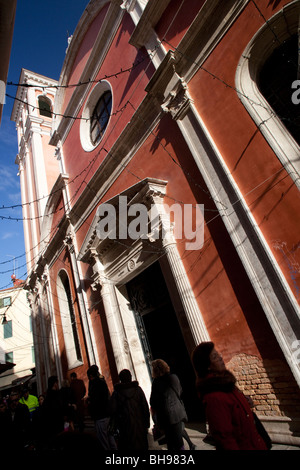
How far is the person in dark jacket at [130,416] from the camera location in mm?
2820

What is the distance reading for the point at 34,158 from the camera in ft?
48.8

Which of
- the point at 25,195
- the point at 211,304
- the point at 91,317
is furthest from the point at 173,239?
the point at 25,195

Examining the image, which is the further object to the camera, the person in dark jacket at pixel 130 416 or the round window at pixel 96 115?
the round window at pixel 96 115

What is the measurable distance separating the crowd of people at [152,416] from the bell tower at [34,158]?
9.60 meters

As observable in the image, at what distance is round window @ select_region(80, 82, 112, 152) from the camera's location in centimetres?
869

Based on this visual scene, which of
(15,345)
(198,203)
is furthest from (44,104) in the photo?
(15,345)

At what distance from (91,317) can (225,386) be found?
6322 mm

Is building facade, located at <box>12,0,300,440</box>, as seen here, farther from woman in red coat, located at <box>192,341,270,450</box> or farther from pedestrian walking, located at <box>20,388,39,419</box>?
woman in red coat, located at <box>192,341,270,450</box>

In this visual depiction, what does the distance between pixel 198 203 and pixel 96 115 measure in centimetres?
703

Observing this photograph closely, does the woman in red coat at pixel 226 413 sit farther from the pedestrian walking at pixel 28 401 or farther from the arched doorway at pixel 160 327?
the pedestrian walking at pixel 28 401

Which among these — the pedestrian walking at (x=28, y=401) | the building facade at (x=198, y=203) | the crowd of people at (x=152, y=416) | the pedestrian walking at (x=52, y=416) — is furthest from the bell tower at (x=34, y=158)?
the crowd of people at (x=152, y=416)

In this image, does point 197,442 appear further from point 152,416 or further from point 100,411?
point 100,411

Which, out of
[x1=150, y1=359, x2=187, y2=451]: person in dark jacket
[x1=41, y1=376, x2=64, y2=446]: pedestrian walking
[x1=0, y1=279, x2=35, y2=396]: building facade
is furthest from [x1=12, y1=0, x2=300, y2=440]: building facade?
[x1=0, y1=279, x2=35, y2=396]: building facade

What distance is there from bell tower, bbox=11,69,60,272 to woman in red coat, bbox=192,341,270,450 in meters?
12.3
